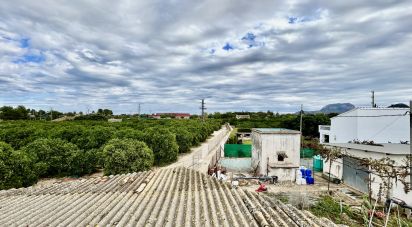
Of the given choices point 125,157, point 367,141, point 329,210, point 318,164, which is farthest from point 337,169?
point 125,157

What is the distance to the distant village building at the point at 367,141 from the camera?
53.8 feet

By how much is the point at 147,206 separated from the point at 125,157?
14.9m

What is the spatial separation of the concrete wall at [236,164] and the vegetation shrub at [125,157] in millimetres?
7398

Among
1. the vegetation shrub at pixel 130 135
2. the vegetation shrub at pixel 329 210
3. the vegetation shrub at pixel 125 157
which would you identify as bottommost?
the vegetation shrub at pixel 329 210

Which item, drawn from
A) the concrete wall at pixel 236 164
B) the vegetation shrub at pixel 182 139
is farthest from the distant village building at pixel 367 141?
the vegetation shrub at pixel 182 139

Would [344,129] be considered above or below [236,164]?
above

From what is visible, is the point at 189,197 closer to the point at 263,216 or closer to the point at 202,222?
the point at 202,222

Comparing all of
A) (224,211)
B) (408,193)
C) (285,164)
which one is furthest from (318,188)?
(224,211)

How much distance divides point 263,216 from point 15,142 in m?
31.2

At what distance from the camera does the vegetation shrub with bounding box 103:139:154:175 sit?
777 inches

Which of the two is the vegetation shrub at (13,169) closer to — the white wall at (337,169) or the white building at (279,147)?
the white building at (279,147)

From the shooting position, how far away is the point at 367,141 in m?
24.5

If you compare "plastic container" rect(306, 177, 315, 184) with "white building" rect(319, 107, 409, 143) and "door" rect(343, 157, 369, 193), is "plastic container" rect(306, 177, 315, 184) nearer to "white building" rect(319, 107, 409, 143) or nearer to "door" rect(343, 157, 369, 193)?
"door" rect(343, 157, 369, 193)

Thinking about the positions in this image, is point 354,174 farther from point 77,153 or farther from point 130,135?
point 77,153
